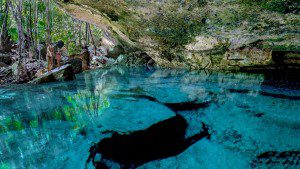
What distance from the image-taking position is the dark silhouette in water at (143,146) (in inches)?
80.4

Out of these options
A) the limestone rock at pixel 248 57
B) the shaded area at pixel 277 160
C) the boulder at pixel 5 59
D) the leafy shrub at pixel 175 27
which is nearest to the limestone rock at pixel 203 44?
the leafy shrub at pixel 175 27

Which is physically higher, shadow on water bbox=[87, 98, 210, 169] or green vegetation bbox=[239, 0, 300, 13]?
green vegetation bbox=[239, 0, 300, 13]

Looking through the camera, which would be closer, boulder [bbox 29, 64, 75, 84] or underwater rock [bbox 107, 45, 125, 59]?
boulder [bbox 29, 64, 75, 84]

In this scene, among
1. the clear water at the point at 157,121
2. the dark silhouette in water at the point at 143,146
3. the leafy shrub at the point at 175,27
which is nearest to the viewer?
the clear water at the point at 157,121

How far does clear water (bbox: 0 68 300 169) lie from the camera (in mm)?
1937

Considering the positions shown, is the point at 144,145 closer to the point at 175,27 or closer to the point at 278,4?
the point at 278,4

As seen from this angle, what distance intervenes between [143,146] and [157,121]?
41 centimetres

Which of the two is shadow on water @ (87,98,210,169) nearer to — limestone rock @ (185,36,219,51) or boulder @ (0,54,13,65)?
limestone rock @ (185,36,219,51)

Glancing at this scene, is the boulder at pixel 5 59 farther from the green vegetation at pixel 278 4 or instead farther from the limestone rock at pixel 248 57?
the green vegetation at pixel 278 4

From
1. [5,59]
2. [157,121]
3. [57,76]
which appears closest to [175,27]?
[57,76]

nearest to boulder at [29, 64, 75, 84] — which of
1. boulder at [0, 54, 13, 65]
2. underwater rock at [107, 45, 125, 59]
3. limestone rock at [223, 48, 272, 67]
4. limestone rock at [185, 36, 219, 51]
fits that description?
limestone rock at [185, 36, 219, 51]

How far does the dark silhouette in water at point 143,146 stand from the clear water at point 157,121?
2.7 inches

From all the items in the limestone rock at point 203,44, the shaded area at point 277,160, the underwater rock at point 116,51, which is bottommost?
the shaded area at point 277,160

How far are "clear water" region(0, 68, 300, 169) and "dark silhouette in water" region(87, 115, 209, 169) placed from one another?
0.22 ft
